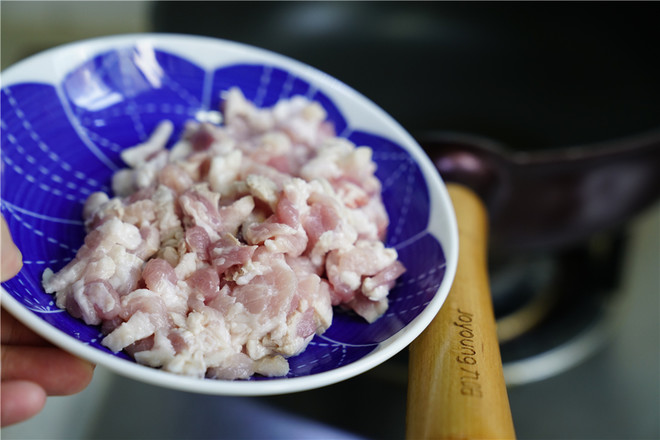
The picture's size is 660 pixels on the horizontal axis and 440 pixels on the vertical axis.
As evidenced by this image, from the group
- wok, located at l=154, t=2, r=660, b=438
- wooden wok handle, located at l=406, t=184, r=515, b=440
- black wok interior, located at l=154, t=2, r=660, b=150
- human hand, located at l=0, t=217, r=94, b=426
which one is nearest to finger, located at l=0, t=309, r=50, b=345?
human hand, located at l=0, t=217, r=94, b=426

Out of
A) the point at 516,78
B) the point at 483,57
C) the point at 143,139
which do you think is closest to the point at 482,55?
the point at 483,57

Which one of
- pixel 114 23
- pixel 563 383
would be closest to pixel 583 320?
pixel 563 383

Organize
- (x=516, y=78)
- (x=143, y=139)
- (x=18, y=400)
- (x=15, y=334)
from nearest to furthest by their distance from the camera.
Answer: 1. (x=18, y=400)
2. (x=15, y=334)
3. (x=143, y=139)
4. (x=516, y=78)

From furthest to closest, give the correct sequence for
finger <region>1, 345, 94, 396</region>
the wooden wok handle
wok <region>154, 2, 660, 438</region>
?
wok <region>154, 2, 660, 438</region> < finger <region>1, 345, 94, 396</region> < the wooden wok handle

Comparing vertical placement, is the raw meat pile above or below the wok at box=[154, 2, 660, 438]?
below

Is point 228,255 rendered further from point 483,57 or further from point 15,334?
point 483,57

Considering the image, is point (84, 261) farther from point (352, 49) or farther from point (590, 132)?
point (590, 132)

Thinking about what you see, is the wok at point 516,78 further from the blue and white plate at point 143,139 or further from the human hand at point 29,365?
the human hand at point 29,365

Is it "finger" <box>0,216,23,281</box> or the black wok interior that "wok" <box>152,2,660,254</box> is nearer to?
the black wok interior

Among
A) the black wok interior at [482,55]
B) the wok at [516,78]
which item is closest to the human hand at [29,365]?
the wok at [516,78]
